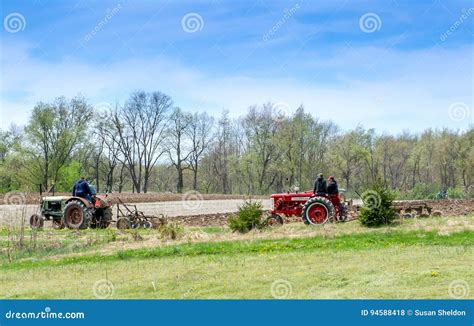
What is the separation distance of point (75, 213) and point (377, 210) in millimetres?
11413

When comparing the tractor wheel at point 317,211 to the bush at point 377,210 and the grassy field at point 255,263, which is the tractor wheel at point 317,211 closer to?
the grassy field at point 255,263

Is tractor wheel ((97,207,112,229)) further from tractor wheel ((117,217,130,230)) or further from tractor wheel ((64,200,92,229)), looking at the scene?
tractor wheel ((117,217,130,230))

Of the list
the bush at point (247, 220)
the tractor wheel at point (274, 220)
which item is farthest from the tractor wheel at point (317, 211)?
the bush at point (247, 220)

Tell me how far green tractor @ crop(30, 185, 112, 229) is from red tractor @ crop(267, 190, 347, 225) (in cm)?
683

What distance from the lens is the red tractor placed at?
21.1m

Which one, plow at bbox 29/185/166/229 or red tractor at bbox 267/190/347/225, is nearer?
red tractor at bbox 267/190/347/225

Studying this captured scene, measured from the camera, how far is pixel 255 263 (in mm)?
12469

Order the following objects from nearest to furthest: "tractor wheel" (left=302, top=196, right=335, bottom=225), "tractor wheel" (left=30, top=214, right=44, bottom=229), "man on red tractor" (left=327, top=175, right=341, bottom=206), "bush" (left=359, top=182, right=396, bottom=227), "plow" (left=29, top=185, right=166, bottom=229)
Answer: "bush" (left=359, top=182, right=396, bottom=227) → "tractor wheel" (left=302, top=196, right=335, bottom=225) → "man on red tractor" (left=327, top=175, right=341, bottom=206) → "plow" (left=29, top=185, right=166, bottom=229) → "tractor wheel" (left=30, top=214, right=44, bottom=229)

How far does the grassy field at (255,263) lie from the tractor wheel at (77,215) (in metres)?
2.95

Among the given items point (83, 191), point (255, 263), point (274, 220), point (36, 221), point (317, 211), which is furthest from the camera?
point (83, 191)

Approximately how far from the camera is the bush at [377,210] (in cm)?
1927

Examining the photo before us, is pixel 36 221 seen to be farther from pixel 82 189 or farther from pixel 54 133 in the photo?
pixel 54 133

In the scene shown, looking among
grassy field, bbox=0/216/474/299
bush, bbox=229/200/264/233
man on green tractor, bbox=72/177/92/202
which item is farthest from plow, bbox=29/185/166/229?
bush, bbox=229/200/264/233

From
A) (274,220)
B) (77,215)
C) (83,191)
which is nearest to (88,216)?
(77,215)
